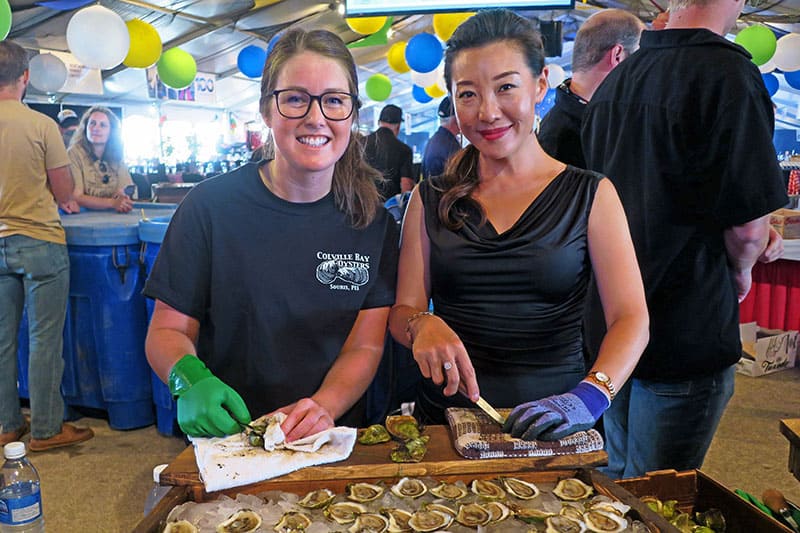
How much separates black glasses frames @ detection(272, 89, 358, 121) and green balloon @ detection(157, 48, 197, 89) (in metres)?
6.27

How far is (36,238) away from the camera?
2.90 meters

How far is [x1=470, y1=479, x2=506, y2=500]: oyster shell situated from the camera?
3.17 feet

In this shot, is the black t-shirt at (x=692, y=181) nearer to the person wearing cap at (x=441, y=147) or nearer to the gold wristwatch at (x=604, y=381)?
the gold wristwatch at (x=604, y=381)

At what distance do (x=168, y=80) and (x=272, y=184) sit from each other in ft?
20.7

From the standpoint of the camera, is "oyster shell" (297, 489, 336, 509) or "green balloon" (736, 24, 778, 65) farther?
"green balloon" (736, 24, 778, 65)

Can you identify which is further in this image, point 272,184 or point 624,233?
point 272,184

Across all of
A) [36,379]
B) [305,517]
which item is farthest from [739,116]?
[36,379]

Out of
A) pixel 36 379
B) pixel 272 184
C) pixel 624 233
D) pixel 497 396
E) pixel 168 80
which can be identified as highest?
pixel 168 80

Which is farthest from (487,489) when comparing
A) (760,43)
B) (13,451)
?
(760,43)

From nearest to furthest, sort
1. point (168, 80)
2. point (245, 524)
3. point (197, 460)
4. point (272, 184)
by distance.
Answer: point (245, 524)
point (197, 460)
point (272, 184)
point (168, 80)

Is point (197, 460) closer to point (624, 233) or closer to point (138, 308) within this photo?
point (624, 233)

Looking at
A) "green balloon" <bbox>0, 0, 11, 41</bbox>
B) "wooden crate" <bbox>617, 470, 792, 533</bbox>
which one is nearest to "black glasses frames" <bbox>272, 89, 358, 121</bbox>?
"wooden crate" <bbox>617, 470, 792, 533</bbox>

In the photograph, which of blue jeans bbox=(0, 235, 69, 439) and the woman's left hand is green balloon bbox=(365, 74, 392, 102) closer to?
blue jeans bbox=(0, 235, 69, 439)

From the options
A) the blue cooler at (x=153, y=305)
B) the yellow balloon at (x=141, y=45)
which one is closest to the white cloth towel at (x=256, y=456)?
the blue cooler at (x=153, y=305)
